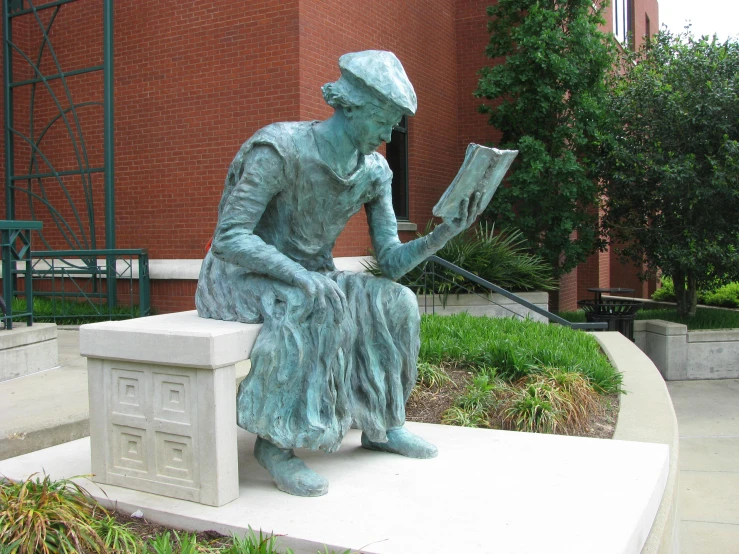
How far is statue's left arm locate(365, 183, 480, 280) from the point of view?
2912mm

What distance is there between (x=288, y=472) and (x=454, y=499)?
68 cm

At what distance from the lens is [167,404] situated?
2.87 metres

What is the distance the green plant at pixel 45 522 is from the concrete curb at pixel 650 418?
2.09m

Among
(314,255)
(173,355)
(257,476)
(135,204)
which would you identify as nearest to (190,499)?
(257,476)

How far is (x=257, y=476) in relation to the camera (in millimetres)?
3148

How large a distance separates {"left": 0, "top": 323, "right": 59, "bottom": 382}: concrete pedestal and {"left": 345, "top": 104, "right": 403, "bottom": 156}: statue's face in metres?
3.83

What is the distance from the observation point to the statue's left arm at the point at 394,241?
2.91m

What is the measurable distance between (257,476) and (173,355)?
738 millimetres

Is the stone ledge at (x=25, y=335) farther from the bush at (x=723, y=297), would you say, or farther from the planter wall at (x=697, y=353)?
the bush at (x=723, y=297)

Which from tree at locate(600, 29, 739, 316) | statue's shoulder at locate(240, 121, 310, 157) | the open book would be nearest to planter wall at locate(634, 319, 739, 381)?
tree at locate(600, 29, 739, 316)

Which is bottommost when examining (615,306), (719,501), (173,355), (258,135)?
(719,501)

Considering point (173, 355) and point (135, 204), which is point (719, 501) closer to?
point (173, 355)

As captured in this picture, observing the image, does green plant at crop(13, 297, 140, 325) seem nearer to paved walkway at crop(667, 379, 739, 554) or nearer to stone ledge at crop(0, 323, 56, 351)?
stone ledge at crop(0, 323, 56, 351)

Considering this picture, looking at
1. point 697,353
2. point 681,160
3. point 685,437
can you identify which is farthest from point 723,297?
point 685,437
